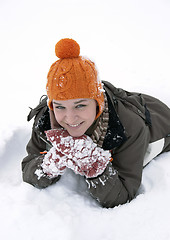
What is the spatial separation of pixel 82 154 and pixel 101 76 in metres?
2.69

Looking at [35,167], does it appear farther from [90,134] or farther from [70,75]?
[70,75]

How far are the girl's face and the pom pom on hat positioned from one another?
261 millimetres

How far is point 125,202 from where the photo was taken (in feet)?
5.66

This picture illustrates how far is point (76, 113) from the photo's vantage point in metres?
1.48

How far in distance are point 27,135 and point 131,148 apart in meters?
1.21

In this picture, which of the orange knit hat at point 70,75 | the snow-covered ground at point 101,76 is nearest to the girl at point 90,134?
the orange knit hat at point 70,75

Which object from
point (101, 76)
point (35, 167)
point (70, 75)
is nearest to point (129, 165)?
point (35, 167)

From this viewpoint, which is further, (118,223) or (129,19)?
(129,19)

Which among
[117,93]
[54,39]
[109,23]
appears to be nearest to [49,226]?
[117,93]

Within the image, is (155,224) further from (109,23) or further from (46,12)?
(46,12)

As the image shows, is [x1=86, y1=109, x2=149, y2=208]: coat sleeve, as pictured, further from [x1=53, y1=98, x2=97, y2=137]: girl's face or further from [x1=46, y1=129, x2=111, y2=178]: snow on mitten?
[x1=53, y1=98, x2=97, y2=137]: girl's face

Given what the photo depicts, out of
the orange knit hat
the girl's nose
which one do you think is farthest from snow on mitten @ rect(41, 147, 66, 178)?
the orange knit hat

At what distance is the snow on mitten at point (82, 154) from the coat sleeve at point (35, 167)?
29cm

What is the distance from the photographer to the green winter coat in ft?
5.33
